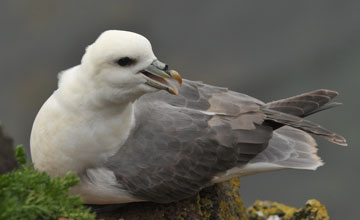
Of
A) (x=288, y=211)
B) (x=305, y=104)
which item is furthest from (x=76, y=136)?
(x=288, y=211)

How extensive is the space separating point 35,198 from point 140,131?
1.59 metres

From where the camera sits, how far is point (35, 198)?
12.1 feet

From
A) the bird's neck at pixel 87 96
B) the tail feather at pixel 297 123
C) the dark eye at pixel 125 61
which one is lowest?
the bird's neck at pixel 87 96

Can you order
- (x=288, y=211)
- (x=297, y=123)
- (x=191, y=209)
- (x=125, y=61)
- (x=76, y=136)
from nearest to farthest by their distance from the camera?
1. (x=125, y=61)
2. (x=76, y=136)
3. (x=191, y=209)
4. (x=297, y=123)
5. (x=288, y=211)

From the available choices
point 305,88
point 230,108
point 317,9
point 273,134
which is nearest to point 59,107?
point 230,108

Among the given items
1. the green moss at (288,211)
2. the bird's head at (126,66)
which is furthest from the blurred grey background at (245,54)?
the bird's head at (126,66)

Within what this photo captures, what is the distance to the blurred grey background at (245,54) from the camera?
33.7ft

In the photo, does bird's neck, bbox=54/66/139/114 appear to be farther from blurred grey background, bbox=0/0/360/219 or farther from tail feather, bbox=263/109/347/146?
blurred grey background, bbox=0/0/360/219

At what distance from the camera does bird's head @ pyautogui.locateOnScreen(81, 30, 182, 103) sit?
4430 mm

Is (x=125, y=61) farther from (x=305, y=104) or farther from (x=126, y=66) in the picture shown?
(x=305, y=104)

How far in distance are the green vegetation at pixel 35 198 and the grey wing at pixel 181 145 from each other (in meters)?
1.20

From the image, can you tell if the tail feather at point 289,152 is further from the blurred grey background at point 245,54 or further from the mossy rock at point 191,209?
the blurred grey background at point 245,54

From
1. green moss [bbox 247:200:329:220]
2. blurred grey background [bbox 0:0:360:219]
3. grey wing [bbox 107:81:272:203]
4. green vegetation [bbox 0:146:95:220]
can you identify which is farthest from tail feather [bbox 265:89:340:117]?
blurred grey background [bbox 0:0:360:219]

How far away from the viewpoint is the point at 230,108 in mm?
5527
